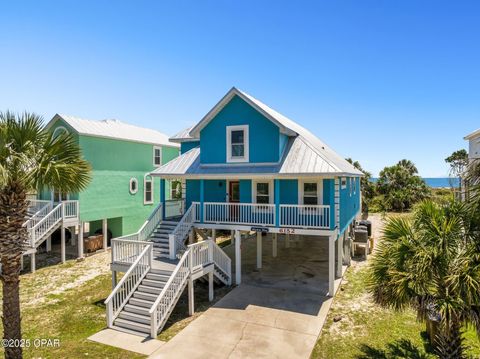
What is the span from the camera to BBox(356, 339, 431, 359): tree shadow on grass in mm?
9023

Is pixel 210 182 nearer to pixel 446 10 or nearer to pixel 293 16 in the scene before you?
pixel 293 16

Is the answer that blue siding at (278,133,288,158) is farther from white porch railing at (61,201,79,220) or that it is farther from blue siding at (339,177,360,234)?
white porch railing at (61,201,79,220)

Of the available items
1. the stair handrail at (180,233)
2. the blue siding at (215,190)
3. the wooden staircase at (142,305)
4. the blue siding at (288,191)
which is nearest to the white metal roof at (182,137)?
the blue siding at (215,190)

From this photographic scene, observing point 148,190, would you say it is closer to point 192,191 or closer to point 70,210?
Result: point 70,210

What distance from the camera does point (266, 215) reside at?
15.1 m

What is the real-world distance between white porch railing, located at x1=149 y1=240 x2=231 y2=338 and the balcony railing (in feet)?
6.98

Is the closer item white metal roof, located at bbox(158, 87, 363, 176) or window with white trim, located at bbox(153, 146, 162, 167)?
white metal roof, located at bbox(158, 87, 363, 176)

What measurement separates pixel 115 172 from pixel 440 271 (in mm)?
21976

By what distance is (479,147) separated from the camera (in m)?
15.7

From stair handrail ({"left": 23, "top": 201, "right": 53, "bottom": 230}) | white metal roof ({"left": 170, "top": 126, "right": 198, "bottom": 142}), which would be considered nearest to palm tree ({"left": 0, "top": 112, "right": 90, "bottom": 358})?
white metal roof ({"left": 170, "top": 126, "right": 198, "bottom": 142})

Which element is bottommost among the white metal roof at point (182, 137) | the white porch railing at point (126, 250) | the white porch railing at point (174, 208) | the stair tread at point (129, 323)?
the stair tread at point (129, 323)

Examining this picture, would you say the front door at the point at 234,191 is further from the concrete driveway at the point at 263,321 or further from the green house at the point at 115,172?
the green house at the point at 115,172

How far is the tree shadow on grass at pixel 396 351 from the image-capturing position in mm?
9023

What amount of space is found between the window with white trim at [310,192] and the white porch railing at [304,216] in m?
1.12
